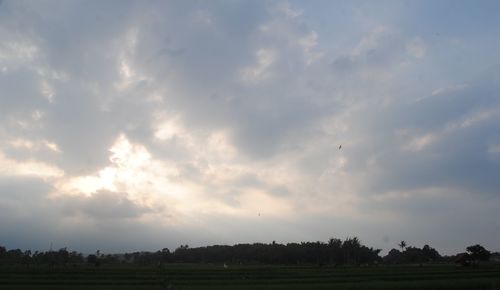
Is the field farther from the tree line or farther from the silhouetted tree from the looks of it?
the tree line

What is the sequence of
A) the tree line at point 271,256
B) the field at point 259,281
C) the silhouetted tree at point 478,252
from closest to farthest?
the field at point 259,281, the silhouetted tree at point 478,252, the tree line at point 271,256

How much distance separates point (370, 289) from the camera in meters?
39.7

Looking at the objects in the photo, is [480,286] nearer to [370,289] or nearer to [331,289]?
[370,289]

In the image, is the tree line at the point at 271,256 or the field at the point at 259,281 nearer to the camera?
the field at the point at 259,281

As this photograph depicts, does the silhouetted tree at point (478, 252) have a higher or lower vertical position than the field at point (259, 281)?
higher

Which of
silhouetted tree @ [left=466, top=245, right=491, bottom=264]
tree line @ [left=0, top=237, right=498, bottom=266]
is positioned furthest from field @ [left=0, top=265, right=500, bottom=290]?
tree line @ [left=0, top=237, right=498, bottom=266]

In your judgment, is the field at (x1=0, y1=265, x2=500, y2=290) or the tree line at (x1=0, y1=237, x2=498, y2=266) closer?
the field at (x1=0, y1=265, x2=500, y2=290)

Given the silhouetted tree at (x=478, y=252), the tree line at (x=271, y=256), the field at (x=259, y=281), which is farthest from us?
the tree line at (x=271, y=256)

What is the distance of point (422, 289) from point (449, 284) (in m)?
3.95

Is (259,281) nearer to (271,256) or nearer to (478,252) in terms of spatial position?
(478,252)

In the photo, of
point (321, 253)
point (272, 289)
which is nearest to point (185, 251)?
point (321, 253)

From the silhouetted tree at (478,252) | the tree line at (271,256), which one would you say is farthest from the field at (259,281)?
the tree line at (271,256)

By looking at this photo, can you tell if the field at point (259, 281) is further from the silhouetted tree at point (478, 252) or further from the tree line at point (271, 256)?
the tree line at point (271, 256)

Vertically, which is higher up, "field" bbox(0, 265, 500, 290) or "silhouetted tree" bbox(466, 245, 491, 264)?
"silhouetted tree" bbox(466, 245, 491, 264)
